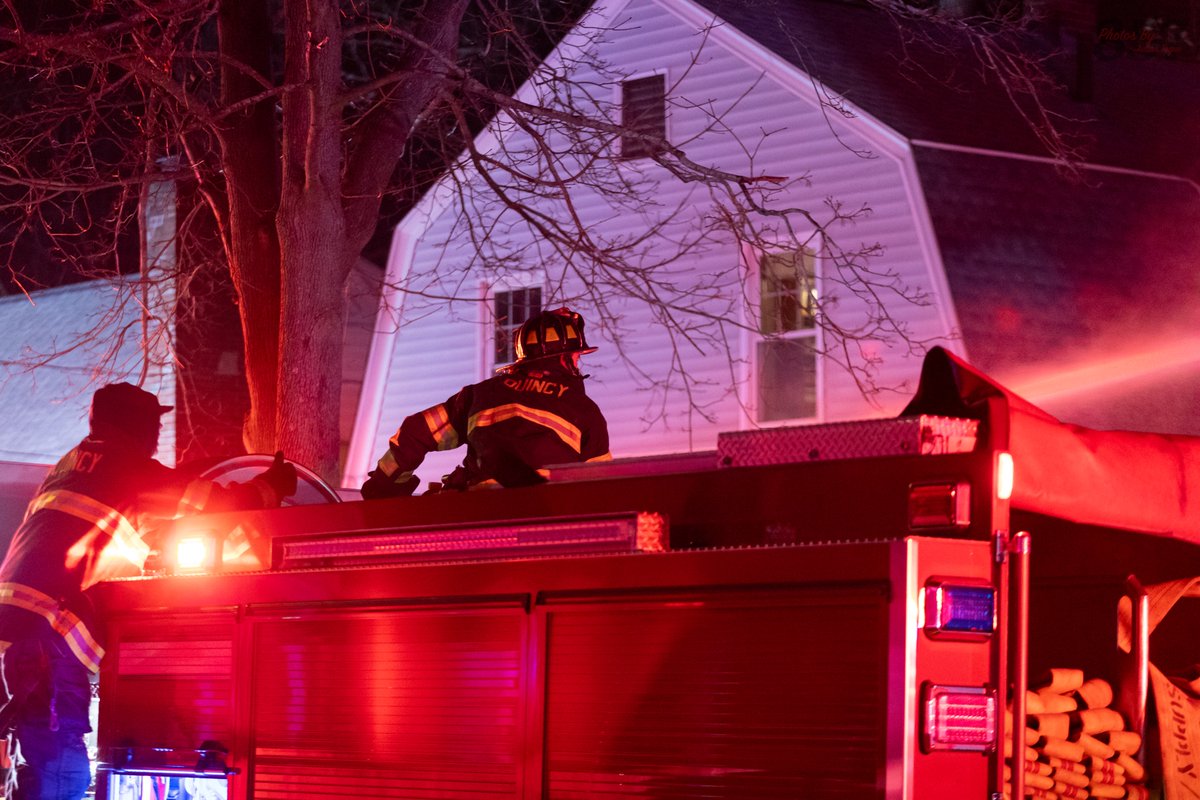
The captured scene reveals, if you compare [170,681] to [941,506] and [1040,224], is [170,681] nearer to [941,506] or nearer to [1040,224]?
[941,506]

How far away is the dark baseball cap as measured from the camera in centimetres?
610

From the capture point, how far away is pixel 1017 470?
4.23 meters

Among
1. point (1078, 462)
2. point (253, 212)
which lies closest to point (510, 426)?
point (1078, 462)

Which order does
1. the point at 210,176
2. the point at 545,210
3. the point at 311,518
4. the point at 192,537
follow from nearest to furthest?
the point at 311,518
the point at 192,537
the point at 210,176
the point at 545,210

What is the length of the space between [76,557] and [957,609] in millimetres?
→ 3549

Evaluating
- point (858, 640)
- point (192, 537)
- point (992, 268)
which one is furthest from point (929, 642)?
point (992, 268)

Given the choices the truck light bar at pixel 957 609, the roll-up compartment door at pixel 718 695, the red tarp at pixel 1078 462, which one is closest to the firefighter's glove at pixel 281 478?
the roll-up compartment door at pixel 718 695

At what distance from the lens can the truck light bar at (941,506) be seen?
396 cm

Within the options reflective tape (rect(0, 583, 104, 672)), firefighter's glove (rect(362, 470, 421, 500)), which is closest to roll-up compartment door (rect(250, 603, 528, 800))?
firefighter's glove (rect(362, 470, 421, 500))

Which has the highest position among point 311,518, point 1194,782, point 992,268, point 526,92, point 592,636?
point 526,92

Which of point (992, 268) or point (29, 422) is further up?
point (992, 268)

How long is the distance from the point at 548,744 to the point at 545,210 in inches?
483

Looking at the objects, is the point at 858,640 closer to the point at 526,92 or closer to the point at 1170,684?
the point at 1170,684

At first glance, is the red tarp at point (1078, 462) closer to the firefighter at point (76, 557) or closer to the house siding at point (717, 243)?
the firefighter at point (76, 557)
